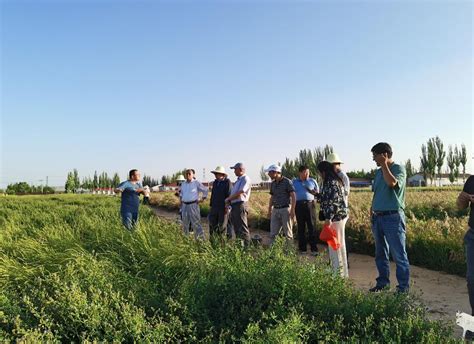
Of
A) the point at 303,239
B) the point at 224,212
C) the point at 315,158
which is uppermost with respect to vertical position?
the point at 315,158

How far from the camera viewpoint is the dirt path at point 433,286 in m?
4.51

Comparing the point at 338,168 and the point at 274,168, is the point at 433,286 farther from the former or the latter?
the point at 274,168

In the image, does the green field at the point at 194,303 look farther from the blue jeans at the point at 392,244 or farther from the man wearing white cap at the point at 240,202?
the man wearing white cap at the point at 240,202

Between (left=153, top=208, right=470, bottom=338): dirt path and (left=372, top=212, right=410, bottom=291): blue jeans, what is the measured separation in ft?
0.58

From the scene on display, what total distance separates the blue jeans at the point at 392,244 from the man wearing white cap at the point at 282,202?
→ 7.00 ft

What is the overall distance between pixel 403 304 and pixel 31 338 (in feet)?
10.3

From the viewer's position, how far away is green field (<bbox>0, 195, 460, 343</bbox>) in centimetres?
306

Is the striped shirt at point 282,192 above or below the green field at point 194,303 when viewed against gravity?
above

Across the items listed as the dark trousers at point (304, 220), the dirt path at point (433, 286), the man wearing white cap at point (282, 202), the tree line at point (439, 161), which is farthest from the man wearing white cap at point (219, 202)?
the tree line at point (439, 161)

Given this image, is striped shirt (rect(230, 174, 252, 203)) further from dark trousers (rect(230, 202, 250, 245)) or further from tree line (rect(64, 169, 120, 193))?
tree line (rect(64, 169, 120, 193))

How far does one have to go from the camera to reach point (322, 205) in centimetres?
558

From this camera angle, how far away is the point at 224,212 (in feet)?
27.2

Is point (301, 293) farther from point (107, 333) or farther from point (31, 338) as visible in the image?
point (31, 338)

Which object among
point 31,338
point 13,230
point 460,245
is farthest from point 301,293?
point 13,230
